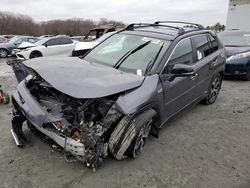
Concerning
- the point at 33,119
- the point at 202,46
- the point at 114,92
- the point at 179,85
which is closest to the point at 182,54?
the point at 179,85

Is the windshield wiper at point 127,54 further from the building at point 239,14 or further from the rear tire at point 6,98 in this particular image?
the building at point 239,14

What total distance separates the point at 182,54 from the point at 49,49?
11.5m

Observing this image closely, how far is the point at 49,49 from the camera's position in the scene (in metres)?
14.4

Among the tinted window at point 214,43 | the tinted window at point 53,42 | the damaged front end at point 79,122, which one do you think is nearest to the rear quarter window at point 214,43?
the tinted window at point 214,43

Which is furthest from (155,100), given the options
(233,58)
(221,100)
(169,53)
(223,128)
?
(233,58)

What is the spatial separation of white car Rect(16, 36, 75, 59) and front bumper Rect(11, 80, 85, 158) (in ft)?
33.3

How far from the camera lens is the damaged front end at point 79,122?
3.00 metres

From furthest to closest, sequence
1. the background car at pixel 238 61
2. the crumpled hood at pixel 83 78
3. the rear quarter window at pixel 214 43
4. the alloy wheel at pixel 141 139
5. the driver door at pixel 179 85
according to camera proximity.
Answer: the background car at pixel 238 61 → the rear quarter window at pixel 214 43 → the driver door at pixel 179 85 → the alloy wheel at pixel 141 139 → the crumpled hood at pixel 83 78

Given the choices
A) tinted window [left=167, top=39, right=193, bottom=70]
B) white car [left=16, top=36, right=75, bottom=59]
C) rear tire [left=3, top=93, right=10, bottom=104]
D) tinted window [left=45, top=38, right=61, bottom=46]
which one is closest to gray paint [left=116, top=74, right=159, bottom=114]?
tinted window [left=167, top=39, right=193, bottom=70]

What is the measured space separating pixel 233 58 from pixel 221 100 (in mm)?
2676

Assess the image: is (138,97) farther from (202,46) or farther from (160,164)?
(202,46)

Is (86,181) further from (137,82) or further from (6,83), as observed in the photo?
(6,83)

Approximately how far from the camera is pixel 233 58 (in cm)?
849

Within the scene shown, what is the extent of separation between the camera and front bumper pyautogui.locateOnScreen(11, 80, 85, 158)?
118 inches
